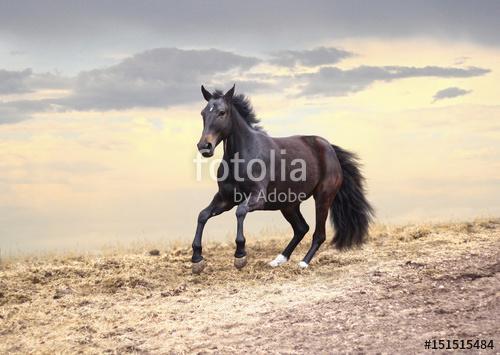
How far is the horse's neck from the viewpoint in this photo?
30.6 ft

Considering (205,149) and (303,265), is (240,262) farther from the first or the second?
(205,149)

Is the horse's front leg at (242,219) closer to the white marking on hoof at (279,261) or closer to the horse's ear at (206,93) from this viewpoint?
the white marking on hoof at (279,261)

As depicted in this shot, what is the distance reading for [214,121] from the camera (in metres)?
8.89

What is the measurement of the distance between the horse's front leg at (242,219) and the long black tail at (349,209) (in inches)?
76.1

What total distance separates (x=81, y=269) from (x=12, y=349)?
10.0 ft

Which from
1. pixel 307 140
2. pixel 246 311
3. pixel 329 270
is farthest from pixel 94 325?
pixel 307 140

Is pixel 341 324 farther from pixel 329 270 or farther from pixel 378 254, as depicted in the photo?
pixel 378 254

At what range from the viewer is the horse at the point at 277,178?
9.12 m

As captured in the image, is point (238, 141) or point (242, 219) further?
point (238, 141)

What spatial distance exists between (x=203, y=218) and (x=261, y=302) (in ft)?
5.77

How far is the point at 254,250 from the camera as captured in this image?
12062 mm

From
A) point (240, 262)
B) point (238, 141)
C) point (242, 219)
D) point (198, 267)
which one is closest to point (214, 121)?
point (238, 141)

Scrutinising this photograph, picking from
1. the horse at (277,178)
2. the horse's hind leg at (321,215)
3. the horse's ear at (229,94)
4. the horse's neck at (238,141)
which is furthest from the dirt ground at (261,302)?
the horse's ear at (229,94)

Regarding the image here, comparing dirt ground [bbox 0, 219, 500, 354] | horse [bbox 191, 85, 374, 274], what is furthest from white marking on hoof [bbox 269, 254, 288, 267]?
dirt ground [bbox 0, 219, 500, 354]
